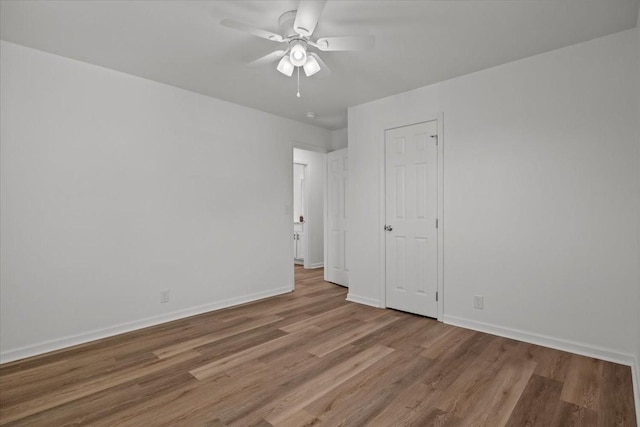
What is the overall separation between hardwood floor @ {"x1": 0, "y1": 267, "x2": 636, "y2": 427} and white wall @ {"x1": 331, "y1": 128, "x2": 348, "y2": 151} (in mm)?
3144

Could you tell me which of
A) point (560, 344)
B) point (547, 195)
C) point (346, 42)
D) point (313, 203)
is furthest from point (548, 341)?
point (313, 203)

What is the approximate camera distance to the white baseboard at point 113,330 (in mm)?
2639

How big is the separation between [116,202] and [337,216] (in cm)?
302

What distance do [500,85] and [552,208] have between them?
123cm

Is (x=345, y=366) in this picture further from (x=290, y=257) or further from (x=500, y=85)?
(x=500, y=85)

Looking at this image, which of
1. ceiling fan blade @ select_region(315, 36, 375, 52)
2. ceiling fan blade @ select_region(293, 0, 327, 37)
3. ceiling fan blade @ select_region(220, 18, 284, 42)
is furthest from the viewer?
ceiling fan blade @ select_region(315, 36, 375, 52)

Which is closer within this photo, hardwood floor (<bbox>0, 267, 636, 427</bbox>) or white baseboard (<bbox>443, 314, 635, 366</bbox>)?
hardwood floor (<bbox>0, 267, 636, 427</bbox>)

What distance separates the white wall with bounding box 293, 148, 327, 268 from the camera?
6.51 meters

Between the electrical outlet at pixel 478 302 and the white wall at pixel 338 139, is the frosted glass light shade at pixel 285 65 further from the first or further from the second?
the white wall at pixel 338 139

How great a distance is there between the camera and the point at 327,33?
2.51 m

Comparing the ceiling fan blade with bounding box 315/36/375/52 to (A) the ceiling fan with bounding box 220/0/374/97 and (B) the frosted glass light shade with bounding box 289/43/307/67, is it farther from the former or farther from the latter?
(B) the frosted glass light shade with bounding box 289/43/307/67

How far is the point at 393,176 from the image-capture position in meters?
3.89

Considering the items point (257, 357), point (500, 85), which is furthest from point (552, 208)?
point (257, 357)

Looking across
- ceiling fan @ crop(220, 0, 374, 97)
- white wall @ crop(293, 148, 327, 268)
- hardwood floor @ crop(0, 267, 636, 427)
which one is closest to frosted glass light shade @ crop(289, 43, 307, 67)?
ceiling fan @ crop(220, 0, 374, 97)
